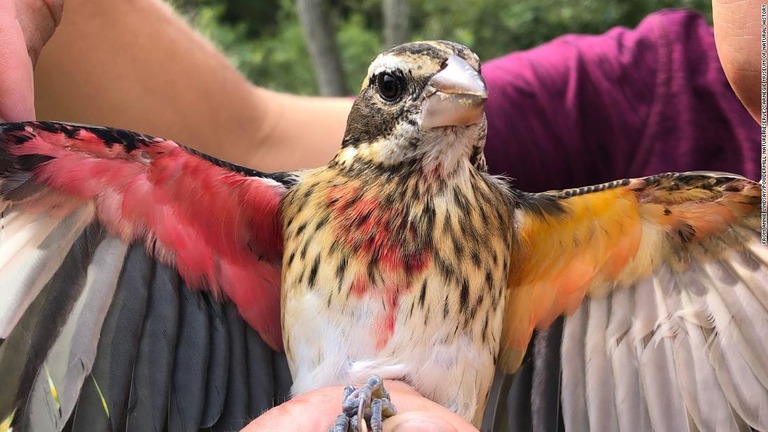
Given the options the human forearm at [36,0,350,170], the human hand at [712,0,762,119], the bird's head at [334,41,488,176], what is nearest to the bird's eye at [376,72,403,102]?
the bird's head at [334,41,488,176]

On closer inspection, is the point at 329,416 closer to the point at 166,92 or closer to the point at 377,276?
the point at 377,276

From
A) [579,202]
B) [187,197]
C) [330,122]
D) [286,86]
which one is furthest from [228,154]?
[286,86]

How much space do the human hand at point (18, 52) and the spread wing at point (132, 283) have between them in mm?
102

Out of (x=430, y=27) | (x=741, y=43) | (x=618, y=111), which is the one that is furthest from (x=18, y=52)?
(x=430, y=27)

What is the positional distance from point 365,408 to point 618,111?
5.58ft

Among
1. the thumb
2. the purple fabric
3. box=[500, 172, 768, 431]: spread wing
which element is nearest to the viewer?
the thumb

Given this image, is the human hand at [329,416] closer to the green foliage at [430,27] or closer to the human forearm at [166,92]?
the human forearm at [166,92]

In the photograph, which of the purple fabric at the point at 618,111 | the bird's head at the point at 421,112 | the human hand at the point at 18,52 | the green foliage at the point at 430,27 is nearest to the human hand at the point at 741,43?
the bird's head at the point at 421,112

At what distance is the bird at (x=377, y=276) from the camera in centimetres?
133

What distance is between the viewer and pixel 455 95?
123 centimetres

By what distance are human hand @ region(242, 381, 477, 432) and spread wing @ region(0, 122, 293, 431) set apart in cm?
38

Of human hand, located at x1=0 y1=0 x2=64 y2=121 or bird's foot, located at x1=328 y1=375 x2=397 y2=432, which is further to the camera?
human hand, located at x1=0 y1=0 x2=64 y2=121

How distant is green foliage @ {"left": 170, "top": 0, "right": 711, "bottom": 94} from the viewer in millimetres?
6160

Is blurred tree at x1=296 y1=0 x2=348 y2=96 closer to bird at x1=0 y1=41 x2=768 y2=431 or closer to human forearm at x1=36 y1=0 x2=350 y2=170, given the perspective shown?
human forearm at x1=36 y1=0 x2=350 y2=170
